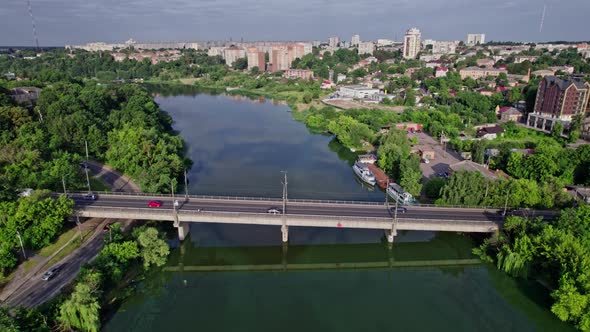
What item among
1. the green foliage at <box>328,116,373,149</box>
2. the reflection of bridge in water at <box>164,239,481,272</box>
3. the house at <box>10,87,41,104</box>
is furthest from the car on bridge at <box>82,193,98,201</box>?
the green foliage at <box>328,116,373,149</box>

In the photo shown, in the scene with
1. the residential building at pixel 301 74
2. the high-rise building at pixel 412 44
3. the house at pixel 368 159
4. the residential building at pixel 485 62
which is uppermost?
the high-rise building at pixel 412 44

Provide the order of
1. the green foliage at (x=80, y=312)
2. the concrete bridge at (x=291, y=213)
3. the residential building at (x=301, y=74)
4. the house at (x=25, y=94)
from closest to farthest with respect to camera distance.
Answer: the green foliage at (x=80, y=312) < the concrete bridge at (x=291, y=213) < the house at (x=25, y=94) < the residential building at (x=301, y=74)

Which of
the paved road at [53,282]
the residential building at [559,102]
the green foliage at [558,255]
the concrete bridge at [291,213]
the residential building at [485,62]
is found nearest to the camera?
the green foliage at [558,255]

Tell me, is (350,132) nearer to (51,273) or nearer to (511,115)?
(511,115)

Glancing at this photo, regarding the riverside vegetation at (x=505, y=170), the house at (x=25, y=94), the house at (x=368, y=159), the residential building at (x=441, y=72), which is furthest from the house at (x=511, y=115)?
the house at (x=25, y=94)

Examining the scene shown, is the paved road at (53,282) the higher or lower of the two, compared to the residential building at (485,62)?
lower

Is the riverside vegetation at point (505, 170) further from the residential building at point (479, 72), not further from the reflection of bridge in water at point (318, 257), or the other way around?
the residential building at point (479, 72)

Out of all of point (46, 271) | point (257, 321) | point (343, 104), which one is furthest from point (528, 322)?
point (343, 104)
